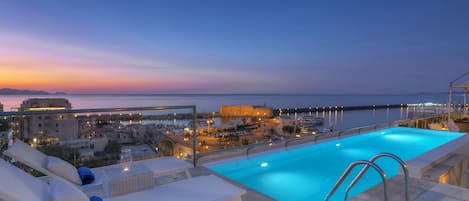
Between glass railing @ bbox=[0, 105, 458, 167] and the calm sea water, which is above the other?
glass railing @ bbox=[0, 105, 458, 167]

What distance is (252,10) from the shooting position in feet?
33.9

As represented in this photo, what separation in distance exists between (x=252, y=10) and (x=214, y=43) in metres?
4.28

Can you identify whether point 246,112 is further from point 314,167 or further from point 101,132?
point 101,132

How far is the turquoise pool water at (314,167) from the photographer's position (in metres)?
3.69

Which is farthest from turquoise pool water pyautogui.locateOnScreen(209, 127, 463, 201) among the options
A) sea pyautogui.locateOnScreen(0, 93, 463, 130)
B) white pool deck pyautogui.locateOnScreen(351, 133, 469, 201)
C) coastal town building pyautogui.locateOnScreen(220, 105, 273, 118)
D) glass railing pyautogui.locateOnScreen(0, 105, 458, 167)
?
coastal town building pyautogui.locateOnScreen(220, 105, 273, 118)

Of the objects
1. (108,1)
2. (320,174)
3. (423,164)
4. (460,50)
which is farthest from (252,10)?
(460,50)

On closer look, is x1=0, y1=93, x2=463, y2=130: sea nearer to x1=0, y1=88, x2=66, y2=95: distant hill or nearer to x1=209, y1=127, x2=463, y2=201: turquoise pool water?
x1=0, y1=88, x2=66, y2=95: distant hill

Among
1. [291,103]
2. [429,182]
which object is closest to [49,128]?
[429,182]

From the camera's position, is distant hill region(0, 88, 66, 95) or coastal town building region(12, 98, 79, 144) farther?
distant hill region(0, 88, 66, 95)

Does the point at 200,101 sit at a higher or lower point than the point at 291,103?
higher

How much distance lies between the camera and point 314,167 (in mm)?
4688

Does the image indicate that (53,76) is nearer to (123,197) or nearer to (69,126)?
(69,126)

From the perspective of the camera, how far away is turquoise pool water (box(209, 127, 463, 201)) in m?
3.69

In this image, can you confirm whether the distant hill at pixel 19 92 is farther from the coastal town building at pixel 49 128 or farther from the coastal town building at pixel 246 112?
the coastal town building at pixel 49 128
